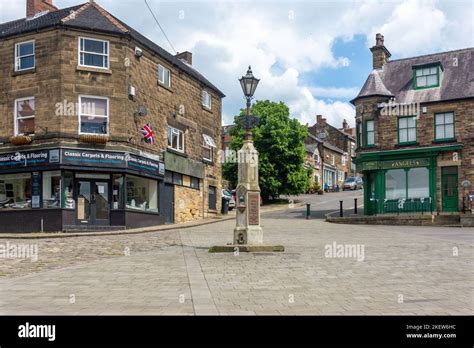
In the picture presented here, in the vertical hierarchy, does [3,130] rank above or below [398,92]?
below

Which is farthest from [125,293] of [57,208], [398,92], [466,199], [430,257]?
[398,92]

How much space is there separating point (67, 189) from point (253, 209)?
39.7ft

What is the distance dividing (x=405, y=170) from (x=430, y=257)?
58.9 ft

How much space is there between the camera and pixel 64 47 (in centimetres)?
2412

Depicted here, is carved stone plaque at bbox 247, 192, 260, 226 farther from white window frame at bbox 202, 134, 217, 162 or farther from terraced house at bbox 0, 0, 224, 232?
white window frame at bbox 202, 134, 217, 162

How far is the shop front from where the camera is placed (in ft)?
76.8

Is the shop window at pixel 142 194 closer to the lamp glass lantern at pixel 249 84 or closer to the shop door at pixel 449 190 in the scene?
the lamp glass lantern at pixel 249 84

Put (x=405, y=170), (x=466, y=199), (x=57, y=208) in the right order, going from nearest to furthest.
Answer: (x=57, y=208) → (x=466, y=199) → (x=405, y=170)

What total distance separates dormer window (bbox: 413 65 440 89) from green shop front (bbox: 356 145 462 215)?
424 cm

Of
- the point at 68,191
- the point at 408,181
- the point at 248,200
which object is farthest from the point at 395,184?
the point at 248,200

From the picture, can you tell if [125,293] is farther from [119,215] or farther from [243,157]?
[119,215]

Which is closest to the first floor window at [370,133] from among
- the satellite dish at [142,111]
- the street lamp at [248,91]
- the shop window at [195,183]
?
the shop window at [195,183]

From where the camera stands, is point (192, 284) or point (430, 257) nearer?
point (192, 284)

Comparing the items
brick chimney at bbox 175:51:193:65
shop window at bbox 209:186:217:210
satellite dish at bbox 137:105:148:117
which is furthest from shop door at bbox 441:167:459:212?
brick chimney at bbox 175:51:193:65
